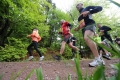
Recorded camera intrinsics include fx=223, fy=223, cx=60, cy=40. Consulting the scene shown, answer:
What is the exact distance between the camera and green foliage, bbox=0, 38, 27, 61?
14.1 metres

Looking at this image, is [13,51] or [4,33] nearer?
[13,51]

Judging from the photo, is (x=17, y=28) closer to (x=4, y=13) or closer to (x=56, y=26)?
(x=4, y=13)

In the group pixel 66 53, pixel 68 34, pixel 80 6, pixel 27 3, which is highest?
pixel 27 3

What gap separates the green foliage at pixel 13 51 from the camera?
46.4ft

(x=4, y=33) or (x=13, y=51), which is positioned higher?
(x=4, y=33)

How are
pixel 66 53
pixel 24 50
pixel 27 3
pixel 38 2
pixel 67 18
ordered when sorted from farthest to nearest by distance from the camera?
pixel 67 18
pixel 66 53
pixel 24 50
pixel 38 2
pixel 27 3

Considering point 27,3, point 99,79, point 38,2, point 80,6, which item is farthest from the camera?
point 38,2

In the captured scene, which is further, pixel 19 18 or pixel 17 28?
pixel 17 28

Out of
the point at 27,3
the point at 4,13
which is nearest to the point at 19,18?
the point at 4,13

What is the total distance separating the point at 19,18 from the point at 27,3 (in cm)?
197

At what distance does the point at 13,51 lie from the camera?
14859mm

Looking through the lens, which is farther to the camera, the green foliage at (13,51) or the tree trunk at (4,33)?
the tree trunk at (4,33)

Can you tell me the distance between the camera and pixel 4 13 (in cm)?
1412

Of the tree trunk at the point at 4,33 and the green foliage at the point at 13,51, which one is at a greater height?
the tree trunk at the point at 4,33
